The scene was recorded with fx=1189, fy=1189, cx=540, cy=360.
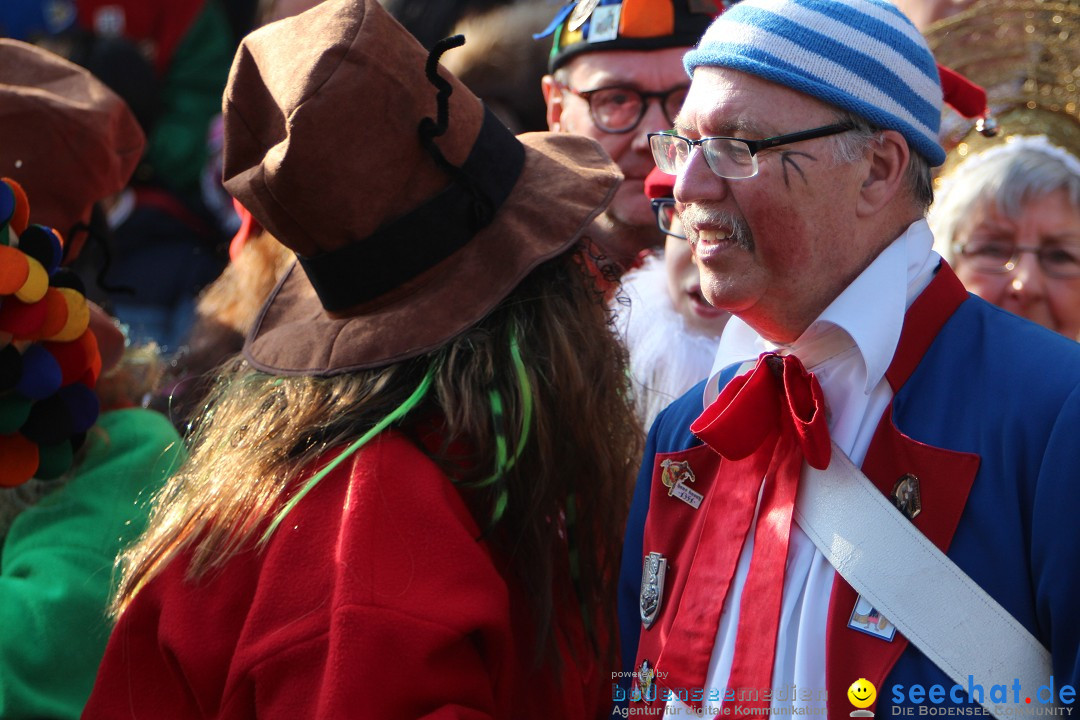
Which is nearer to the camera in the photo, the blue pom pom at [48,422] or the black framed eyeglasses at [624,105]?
the blue pom pom at [48,422]

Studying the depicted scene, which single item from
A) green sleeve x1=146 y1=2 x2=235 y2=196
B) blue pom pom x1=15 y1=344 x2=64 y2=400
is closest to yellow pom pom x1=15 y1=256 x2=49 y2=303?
blue pom pom x1=15 y1=344 x2=64 y2=400

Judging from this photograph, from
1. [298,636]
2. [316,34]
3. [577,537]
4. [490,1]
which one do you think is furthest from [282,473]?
[490,1]

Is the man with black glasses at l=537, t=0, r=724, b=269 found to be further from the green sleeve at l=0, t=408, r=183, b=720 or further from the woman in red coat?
the green sleeve at l=0, t=408, r=183, b=720

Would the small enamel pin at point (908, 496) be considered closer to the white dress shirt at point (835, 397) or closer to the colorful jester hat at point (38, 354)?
the white dress shirt at point (835, 397)

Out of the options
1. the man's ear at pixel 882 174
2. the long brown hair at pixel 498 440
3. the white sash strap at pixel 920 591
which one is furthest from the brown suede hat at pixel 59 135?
the white sash strap at pixel 920 591

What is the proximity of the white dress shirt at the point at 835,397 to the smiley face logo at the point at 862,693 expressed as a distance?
0.18 feet

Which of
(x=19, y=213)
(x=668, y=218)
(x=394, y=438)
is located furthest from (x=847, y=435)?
(x=19, y=213)

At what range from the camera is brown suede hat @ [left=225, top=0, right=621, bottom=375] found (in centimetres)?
221

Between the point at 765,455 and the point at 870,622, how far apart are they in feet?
1.23

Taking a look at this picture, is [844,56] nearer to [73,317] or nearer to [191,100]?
[73,317]

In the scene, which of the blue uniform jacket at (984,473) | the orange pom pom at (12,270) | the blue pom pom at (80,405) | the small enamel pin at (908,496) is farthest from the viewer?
the blue pom pom at (80,405)

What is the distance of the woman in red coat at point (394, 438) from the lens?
2.05 m

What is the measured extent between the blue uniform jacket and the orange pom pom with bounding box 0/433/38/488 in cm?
172

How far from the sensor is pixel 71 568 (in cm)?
265
